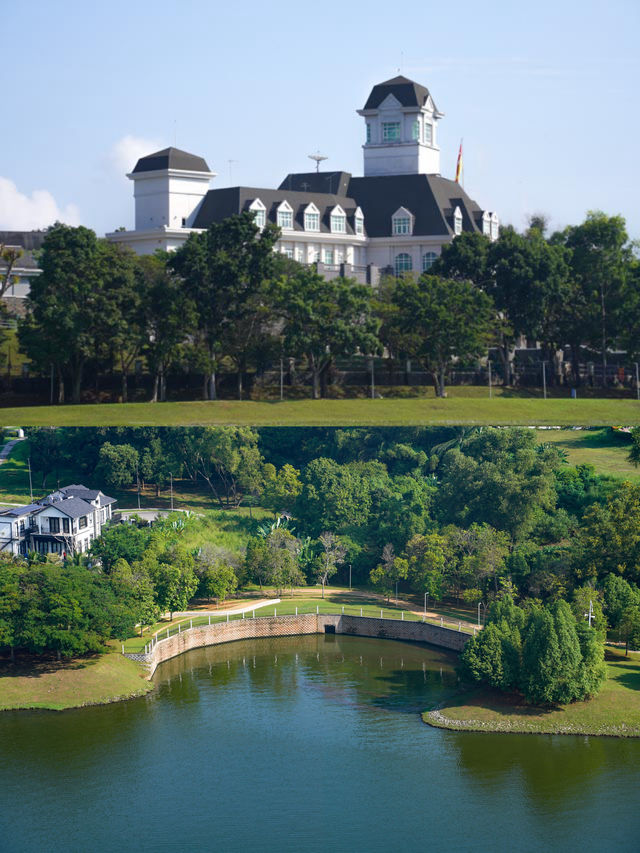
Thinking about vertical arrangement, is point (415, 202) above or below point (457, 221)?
above

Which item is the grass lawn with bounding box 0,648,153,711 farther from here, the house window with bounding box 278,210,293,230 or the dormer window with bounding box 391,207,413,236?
the dormer window with bounding box 391,207,413,236

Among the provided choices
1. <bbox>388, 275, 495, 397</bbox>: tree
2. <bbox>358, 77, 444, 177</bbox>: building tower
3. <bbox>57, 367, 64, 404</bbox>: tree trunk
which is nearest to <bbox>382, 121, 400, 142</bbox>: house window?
<bbox>358, 77, 444, 177</bbox>: building tower

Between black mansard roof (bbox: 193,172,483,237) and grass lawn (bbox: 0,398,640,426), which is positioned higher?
black mansard roof (bbox: 193,172,483,237)

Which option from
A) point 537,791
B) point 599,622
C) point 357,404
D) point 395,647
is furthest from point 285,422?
point 537,791

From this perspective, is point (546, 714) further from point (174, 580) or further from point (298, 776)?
point (174, 580)

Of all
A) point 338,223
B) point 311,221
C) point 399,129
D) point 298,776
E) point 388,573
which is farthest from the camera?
point 399,129

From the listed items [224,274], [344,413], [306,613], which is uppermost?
[224,274]

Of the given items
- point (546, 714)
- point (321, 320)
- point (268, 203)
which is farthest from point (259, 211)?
point (546, 714)
